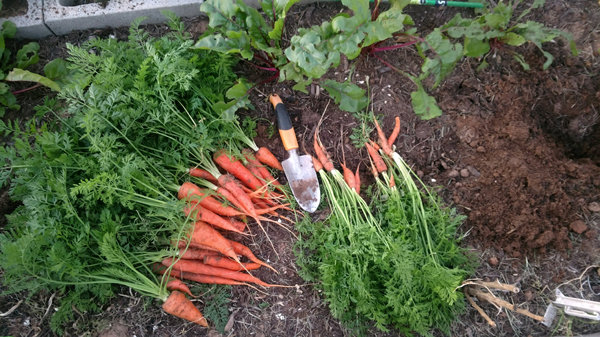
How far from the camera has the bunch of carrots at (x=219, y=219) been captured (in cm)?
223

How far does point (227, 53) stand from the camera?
7.57 ft

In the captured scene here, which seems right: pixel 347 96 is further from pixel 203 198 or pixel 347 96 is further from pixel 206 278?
pixel 206 278

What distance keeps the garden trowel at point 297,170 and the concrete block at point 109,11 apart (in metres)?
0.99

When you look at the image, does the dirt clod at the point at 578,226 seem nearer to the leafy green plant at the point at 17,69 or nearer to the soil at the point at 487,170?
the soil at the point at 487,170

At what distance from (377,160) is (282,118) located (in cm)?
60

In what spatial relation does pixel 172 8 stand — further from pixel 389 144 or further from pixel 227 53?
pixel 389 144

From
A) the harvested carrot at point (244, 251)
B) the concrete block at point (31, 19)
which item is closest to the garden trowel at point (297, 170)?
the harvested carrot at point (244, 251)

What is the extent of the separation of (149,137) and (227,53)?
2.15 ft

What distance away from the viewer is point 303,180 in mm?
2408

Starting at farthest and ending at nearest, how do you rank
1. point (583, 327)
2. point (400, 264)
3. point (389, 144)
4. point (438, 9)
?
point (438, 9) → point (389, 144) → point (583, 327) → point (400, 264)

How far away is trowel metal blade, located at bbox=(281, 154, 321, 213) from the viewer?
2.38 meters

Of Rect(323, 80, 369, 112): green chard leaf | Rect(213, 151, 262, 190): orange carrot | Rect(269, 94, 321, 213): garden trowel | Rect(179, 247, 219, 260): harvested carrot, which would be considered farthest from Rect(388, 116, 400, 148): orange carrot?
Rect(179, 247, 219, 260): harvested carrot

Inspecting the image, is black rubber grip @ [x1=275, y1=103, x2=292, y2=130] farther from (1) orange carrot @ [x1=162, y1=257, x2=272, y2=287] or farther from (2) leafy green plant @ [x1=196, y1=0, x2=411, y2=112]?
(1) orange carrot @ [x1=162, y1=257, x2=272, y2=287]

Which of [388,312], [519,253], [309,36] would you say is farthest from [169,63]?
[519,253]
